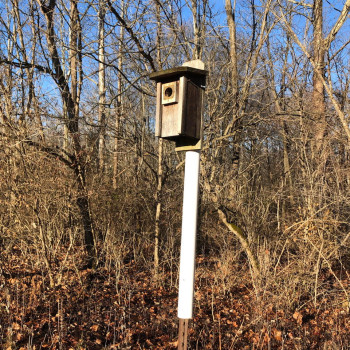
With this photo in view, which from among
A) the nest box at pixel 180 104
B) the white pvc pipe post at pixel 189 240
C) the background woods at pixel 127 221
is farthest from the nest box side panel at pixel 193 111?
the background woods at pixel 127 221

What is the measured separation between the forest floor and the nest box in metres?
2.11

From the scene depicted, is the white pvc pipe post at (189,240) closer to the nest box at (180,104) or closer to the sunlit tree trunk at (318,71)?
the nest box at (180,104)

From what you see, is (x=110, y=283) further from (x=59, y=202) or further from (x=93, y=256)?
(x=59, y=202)

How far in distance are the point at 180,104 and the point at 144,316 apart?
285 centimetres

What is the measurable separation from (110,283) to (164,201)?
1621 millimetres

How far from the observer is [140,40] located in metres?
5.80

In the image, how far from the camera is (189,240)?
289cm

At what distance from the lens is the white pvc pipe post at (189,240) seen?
9.32ft

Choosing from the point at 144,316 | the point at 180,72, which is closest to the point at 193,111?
the point at 180,72

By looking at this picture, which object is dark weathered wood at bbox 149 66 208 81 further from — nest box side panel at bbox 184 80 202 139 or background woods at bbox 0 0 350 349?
background woods at bbox 0 0 350 349

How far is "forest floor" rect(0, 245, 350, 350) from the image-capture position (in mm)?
3965

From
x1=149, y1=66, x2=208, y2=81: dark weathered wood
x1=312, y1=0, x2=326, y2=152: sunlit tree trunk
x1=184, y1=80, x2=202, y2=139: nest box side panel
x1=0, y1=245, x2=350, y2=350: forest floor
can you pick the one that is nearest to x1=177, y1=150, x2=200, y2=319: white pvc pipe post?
x1=184, y1=80, x2=202, y2=139: nest box side panel

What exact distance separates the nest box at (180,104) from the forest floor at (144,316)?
6.92 ft

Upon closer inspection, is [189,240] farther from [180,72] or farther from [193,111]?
[180,72]
